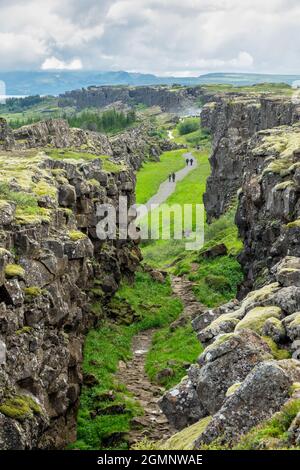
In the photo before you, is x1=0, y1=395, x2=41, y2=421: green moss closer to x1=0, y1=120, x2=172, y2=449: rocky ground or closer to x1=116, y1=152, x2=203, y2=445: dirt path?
x1=0, y1=120, x2=172, y2=449: rocky ground

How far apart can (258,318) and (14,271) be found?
42.9ft

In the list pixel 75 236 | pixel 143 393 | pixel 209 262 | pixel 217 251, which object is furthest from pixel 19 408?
pixel 217 251

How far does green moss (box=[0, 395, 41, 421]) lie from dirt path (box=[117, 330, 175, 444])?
11.8m

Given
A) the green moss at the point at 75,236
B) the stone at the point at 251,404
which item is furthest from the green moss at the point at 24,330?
the stone at the point at 251,404

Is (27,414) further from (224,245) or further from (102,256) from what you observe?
(224,245)

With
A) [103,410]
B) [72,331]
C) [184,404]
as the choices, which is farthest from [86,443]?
[184,404]

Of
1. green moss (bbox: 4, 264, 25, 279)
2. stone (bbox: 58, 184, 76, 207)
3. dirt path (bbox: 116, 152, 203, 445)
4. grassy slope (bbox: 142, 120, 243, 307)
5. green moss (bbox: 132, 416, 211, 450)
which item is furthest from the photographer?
grassy slope (bbox: 142, 120, 243, 307)

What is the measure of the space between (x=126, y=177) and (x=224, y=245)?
20.7 meters

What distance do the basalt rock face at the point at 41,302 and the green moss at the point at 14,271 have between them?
0.18 ft

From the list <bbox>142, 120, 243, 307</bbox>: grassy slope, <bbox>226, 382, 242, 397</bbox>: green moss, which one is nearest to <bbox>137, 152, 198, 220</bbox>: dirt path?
<bbox>142, 120, 243, 307</bbox>: grassy slope

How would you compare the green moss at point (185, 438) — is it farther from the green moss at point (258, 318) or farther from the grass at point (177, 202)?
the grass at point (177, 202)

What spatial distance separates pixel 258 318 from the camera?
98.5 ft

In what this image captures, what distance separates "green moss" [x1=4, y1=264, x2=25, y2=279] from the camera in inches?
1297
